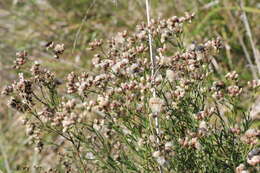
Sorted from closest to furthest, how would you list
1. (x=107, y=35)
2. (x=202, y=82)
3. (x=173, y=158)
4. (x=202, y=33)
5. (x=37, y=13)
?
(x=173, y=158) → (x=202, y=82) → (x=202, y=33) → (x=107, y=35) → (x=37, y=13)

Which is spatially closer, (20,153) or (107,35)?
(20,153)

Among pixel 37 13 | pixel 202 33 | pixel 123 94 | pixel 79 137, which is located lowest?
pixel 79 137

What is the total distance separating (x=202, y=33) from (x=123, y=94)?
7.44 ft

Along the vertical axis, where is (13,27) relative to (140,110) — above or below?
above

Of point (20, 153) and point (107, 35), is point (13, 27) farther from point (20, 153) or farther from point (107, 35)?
point (20, 153)

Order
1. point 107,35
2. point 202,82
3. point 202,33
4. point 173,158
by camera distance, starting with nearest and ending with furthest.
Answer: point 173,158, point 202,82, point 202,33, point 107,35

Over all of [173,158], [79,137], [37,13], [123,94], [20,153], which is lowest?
[173,158]

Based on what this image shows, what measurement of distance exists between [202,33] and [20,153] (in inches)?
73.7

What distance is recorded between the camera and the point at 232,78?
1641 millimetres

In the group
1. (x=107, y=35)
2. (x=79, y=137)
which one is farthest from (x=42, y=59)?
(x=79, y=137)

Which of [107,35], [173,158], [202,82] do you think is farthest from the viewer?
[107,35]

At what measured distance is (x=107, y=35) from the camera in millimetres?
3957

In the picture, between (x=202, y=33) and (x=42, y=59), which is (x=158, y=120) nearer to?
(x=202, y=33)

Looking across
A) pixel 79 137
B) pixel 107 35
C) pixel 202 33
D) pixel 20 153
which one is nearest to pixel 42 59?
pixel 107 35
